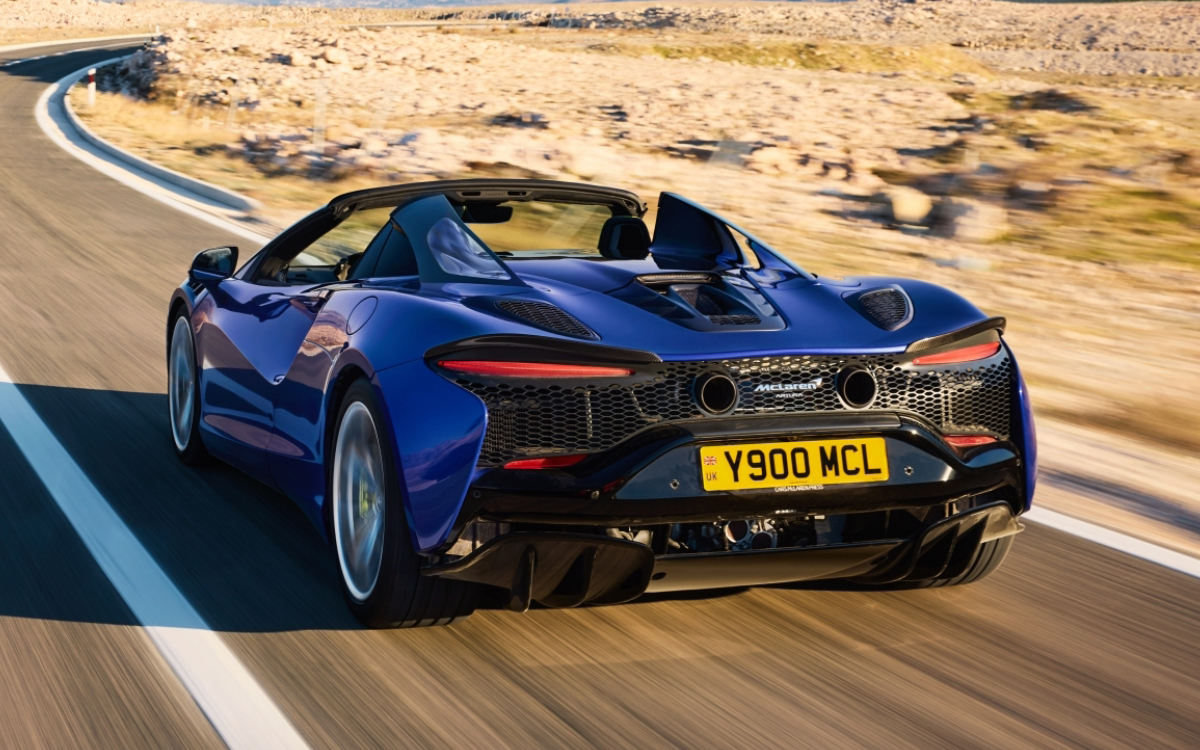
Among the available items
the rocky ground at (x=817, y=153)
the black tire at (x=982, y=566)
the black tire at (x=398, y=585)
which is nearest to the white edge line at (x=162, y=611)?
the black tire at (x=398, y=585)

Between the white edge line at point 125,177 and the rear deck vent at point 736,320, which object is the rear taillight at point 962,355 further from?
the white edge line at point 125,177

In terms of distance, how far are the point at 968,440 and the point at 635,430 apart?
3.21ft

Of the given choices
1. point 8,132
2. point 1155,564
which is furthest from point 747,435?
point 8,132

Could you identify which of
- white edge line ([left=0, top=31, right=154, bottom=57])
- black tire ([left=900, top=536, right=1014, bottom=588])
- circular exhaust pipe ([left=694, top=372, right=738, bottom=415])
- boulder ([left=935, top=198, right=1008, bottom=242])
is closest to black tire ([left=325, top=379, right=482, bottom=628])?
circular exhaust pipe ([left=694, top=372, right=738, bottom=415])

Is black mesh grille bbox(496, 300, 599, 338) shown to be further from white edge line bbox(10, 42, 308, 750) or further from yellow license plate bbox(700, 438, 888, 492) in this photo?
A: white edge line bbox(10, 42, 308, 750)

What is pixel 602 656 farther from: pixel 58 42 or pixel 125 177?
pixel 58 42

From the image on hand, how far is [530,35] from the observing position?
72688 millimetres

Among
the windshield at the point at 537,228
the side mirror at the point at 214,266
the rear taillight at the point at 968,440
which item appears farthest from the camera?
the side mirror at the point at 214,266

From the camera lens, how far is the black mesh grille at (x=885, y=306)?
3895 millimetres

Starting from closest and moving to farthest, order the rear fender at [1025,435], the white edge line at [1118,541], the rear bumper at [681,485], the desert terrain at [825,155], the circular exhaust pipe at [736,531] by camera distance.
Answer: the rear bumper at [681,485] → the circular exhaust pipe at [736,531] → the rear fender at [1025,435] → the white edge line at [1118,541] → the desert terrain at [825,155]

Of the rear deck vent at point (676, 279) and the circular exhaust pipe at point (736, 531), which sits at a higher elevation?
the rear deck vent at point (676, 279)

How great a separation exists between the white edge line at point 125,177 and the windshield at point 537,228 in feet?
8.28

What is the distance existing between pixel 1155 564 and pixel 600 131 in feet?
61.1

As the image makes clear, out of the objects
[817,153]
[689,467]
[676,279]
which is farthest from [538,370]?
[817,153]
